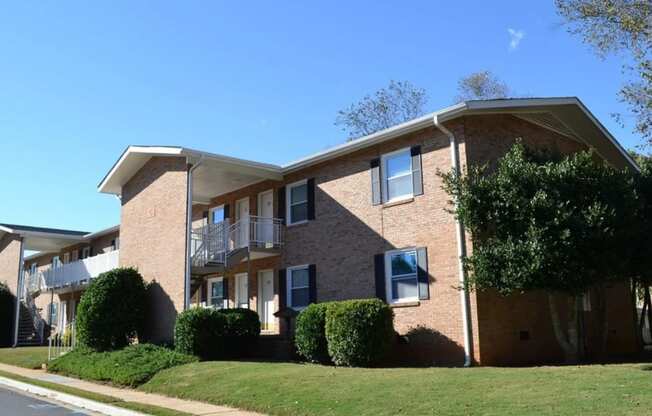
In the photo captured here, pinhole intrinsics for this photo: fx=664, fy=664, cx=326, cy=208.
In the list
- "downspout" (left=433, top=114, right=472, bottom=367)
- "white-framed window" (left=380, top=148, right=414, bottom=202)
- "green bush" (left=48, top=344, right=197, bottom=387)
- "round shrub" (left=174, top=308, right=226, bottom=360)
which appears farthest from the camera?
"white-framed window" (left=380, top=148, right=414, bottom=202)

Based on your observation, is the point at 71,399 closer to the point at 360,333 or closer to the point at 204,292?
the point at 360,333

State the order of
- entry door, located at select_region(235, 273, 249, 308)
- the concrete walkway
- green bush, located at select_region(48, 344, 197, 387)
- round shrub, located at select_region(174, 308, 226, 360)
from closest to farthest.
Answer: the concrete walkway < green bush, located at select_region(48, 344, 197, 387) < round shrub, located at select_region(174, 308, 226, 360) < entry door, located at select_region(235, 273, 249, 308)

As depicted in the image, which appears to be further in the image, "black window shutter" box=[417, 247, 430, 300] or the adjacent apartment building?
"black window shutter" box=[417, 247, 430, 300]

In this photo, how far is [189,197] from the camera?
20.9 m

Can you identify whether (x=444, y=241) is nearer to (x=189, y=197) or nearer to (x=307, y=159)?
(x=307, y=159)

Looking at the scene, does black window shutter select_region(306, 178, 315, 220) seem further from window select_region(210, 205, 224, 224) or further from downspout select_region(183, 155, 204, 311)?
window select_region(210, 205, 224, 224)

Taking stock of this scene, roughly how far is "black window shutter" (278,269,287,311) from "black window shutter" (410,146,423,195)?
5957 mm

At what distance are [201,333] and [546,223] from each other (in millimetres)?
9707

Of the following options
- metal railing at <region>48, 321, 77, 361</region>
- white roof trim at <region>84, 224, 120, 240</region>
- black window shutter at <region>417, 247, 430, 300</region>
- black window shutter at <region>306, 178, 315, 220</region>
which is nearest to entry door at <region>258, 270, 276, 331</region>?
black window shutter at <region>306, 178, 315, 220</region>

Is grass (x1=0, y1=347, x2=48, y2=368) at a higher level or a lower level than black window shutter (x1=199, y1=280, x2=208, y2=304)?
lower

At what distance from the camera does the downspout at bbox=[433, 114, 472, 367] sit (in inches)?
627

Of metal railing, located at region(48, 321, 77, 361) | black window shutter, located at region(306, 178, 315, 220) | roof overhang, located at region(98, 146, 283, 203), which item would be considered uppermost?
roof overhang, located at region(98, 146, 283, 203)

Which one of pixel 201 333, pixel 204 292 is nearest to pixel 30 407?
pixel 201 333

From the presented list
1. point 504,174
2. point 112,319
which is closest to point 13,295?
point 112,319
